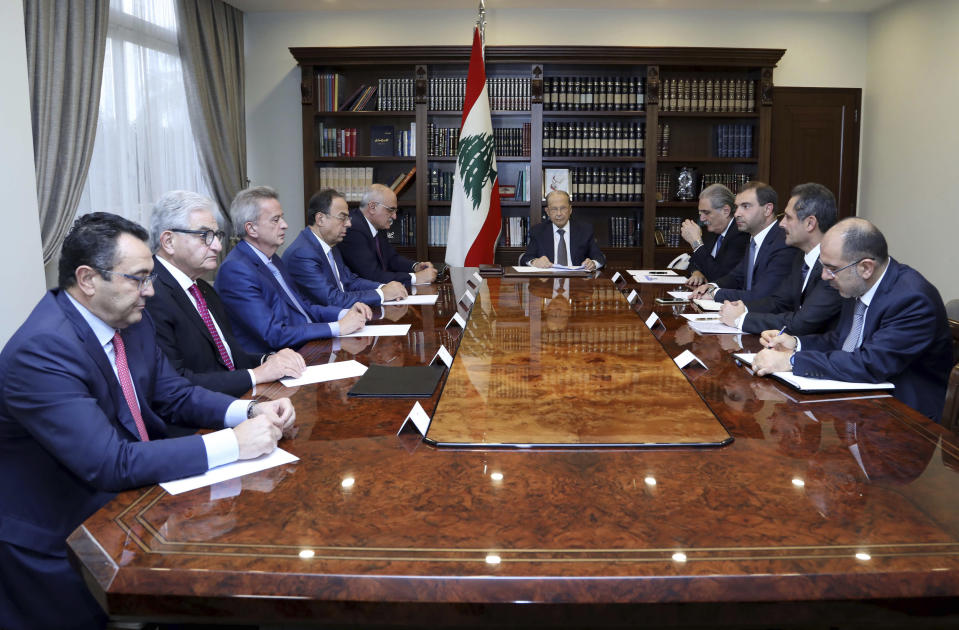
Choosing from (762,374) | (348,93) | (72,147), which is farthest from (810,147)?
(72,147)

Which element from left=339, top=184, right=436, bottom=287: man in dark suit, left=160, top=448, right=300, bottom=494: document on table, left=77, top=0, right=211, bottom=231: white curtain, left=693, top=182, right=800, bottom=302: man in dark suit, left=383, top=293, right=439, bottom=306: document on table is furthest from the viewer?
left=339, top=184, right=436, bottom=287: man in dark suit

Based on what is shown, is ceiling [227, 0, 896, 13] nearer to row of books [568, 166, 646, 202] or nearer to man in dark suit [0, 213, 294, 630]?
row of books [568, 166, 646, 202]

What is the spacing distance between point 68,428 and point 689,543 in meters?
1.22

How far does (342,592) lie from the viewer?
114 centimetres

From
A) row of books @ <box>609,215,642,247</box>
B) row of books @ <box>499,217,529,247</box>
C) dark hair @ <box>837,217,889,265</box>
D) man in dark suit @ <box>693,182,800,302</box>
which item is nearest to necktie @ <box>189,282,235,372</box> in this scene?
dark hair @ <box>837,217,889,265</box>

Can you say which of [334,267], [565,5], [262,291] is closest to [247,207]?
[262,291]

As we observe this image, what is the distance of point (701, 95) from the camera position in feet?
21.9

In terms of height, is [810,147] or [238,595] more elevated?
[810,147]

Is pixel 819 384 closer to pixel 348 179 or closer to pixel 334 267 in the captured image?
pixel 334 267

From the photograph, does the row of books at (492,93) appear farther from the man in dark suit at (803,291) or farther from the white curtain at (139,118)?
the man in dark suit at (803,291)

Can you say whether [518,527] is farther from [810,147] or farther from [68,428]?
[810,147]

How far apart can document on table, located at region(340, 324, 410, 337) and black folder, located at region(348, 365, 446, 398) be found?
580mm

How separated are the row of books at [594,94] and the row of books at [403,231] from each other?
1.57m

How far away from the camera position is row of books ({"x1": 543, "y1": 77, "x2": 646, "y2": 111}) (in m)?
6.68
